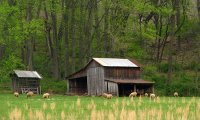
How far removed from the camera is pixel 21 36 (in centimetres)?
5497

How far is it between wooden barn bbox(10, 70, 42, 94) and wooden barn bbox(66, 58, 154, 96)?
18.9ft

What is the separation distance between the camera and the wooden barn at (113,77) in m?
53.9

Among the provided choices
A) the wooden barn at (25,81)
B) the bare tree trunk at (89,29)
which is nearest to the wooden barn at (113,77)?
the wooden barn at (25,81)

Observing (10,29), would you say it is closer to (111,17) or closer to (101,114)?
(111,17)

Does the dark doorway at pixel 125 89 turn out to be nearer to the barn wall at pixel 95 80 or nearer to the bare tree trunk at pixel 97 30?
the barn wall at pixel 95 80

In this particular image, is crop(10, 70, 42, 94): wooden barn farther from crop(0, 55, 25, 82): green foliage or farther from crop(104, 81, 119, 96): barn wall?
crop(104, 81, 119, 96): barn wall

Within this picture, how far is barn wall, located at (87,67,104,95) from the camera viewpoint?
181 ft

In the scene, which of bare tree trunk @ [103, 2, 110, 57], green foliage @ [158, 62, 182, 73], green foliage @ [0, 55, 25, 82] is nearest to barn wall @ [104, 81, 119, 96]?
green foliage @ [0, 55, 25, 82]

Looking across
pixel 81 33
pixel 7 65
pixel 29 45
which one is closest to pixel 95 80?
pixel 7 65

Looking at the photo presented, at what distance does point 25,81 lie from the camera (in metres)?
57.2

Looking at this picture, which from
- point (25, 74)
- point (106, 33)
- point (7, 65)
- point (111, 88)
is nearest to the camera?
point (111, 88)

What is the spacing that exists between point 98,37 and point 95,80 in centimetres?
1458

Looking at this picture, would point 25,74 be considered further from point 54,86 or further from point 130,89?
point 130,89

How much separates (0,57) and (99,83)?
39.7 ft
